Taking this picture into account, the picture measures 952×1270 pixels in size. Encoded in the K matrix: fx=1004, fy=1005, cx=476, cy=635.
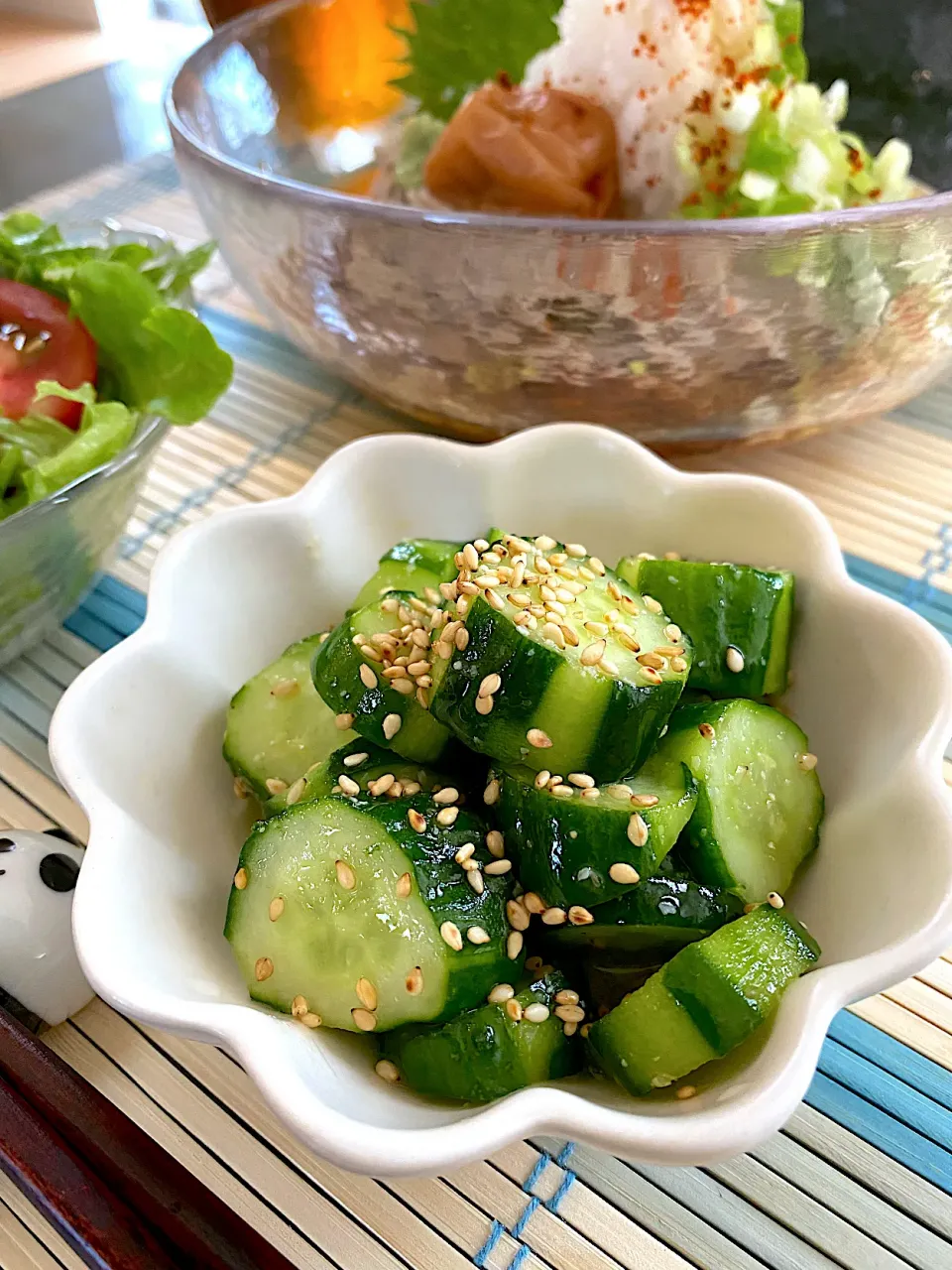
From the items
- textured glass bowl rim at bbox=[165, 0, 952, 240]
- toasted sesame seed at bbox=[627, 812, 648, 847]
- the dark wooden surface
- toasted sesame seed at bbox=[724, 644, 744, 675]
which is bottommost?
the dark wooden surface

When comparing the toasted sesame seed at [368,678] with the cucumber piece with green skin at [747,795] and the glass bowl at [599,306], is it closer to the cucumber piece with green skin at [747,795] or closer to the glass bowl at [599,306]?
the cucumber piece with green skin at [747,795]

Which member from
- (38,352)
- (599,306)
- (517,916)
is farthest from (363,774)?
(38,352)

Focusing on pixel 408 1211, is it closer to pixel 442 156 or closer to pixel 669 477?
pixel 669 477

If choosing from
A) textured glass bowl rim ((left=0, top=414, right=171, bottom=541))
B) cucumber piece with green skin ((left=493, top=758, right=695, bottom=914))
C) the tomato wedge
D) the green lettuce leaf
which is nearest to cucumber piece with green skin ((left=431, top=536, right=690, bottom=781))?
cucumber piece with green skin ((left=493, top=758, right=695, bottom=914))

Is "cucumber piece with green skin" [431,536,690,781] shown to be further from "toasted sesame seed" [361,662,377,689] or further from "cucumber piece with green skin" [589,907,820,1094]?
"cucumber piece with green skin" [589,907,820,1094]

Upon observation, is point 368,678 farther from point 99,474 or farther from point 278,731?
point 99,474

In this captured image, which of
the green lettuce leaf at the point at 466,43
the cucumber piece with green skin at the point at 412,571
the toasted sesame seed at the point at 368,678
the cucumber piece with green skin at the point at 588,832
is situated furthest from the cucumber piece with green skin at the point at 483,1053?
the green lettuce leaf at the point at 466,43
